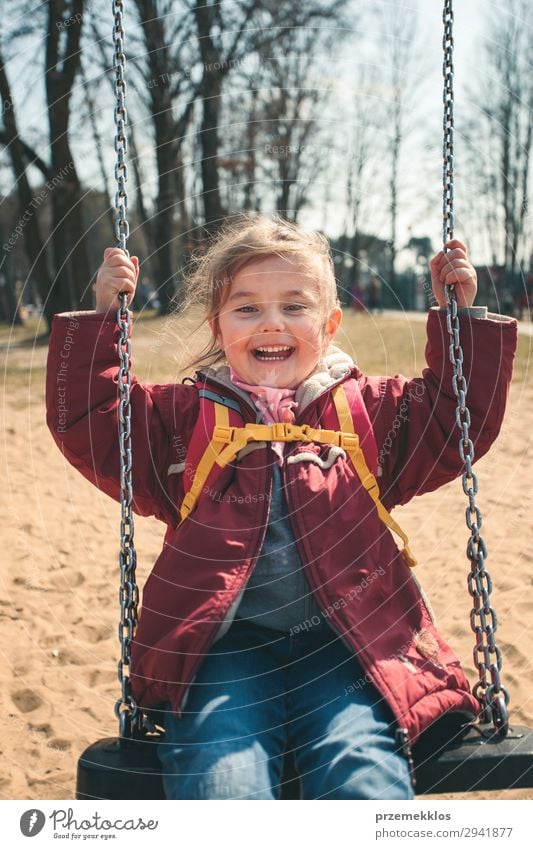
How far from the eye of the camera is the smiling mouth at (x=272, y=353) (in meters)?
2.49

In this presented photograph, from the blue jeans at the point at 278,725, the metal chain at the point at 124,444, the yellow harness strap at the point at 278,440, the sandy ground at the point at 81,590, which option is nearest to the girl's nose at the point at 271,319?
the yellow harness strap at the point at 278,440

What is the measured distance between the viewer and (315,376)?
98.7 inches

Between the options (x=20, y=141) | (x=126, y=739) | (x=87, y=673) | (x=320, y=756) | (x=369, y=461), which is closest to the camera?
(x=320, y=756)

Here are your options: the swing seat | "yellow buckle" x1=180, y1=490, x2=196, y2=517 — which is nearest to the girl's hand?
"yellow buckle" x1=180, y1=490, x2=196, y2=517

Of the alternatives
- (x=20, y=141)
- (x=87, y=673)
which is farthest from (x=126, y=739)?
(x=20, y=141)

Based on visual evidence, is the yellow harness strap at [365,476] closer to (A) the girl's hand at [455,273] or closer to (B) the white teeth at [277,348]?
(B) the white teeth at [277,348]

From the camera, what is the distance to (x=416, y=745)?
206 centimetres

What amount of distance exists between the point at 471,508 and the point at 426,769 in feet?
2.32

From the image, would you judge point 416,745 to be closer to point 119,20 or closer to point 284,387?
point 284,387

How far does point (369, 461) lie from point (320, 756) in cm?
84

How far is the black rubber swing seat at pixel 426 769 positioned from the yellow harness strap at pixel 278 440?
0.53 m

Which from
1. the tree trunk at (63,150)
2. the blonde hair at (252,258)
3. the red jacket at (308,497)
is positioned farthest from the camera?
the tree trunk at (63,150)
